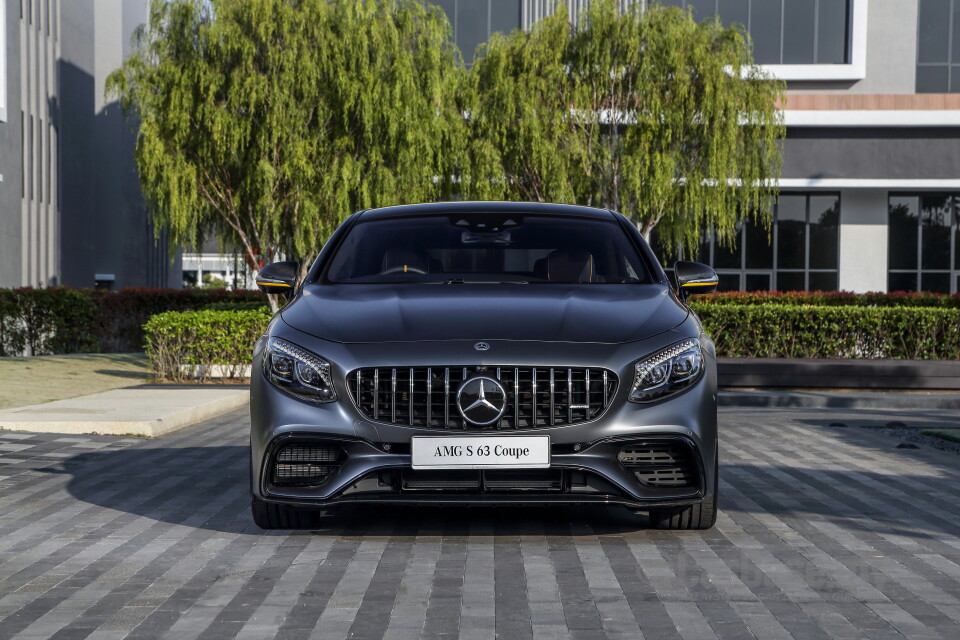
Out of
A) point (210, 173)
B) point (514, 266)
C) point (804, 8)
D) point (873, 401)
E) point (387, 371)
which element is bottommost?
point (873, 401)

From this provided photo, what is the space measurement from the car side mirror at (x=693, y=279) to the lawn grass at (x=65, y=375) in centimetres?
846

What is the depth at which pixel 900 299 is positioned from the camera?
25.9m

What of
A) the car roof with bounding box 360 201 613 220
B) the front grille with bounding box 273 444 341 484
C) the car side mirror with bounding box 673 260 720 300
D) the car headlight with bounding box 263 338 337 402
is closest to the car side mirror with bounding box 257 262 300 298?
the car roof with bounding box 360 201 613 220

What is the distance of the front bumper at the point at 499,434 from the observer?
18.1ft

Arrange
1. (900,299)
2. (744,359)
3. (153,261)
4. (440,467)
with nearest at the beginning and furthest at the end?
1. (440,467)
2. (744,359)
3. (900,299)
4. (153,261)

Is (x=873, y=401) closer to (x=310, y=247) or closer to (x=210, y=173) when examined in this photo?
(x=310, y=247)

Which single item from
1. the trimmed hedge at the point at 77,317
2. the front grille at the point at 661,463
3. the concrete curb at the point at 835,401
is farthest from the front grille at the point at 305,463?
the trimmed hedge at the point at 77,317

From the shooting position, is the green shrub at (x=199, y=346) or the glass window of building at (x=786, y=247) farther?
the glass window of building at (x=786, y=247)

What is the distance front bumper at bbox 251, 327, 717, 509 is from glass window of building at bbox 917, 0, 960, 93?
112ft

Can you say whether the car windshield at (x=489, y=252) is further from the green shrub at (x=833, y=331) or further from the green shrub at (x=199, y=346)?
the green shrub at (x=833, y=331)

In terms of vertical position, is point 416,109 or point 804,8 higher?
point 804,8

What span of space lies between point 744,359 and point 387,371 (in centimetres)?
1352

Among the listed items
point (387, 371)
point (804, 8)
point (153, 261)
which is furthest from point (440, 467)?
point (153, 261)

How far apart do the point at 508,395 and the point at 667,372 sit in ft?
2.34
